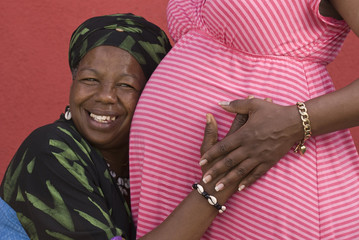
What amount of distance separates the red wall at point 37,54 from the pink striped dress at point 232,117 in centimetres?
156

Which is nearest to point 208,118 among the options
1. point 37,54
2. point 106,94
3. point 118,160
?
point 106,94

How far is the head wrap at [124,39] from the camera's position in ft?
6.38

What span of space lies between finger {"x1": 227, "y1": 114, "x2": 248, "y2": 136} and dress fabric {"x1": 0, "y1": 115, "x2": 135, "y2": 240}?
19.4 inches

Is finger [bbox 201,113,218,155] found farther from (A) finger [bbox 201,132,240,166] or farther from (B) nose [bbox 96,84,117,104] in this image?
(B) nose [bbox 96,84,117,104]

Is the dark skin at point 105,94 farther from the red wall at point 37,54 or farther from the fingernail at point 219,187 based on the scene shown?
the red wall at point 37,54

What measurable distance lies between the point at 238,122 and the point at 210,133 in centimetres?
9

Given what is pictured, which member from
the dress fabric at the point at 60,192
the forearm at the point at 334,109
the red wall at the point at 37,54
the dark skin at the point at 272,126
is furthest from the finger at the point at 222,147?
the red wall at the point at 37,54

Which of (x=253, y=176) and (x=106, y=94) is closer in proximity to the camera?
(x=253, y=176)

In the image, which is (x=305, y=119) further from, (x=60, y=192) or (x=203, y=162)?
(x=60, y=192)

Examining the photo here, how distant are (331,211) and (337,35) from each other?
0.51 metres

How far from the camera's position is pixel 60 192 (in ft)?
5.49

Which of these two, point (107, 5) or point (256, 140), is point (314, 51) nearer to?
point (256, 140)

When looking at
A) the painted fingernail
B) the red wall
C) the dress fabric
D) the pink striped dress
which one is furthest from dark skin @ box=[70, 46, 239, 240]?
the red wall

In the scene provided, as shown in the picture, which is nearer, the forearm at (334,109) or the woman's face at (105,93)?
the forearm at (334,109)
